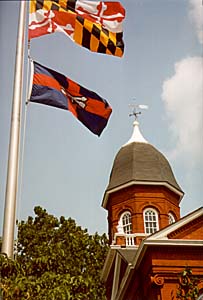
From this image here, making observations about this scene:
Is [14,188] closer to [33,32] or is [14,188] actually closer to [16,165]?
[16,165]

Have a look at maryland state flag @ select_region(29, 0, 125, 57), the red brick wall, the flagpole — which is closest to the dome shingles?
the red brick wall

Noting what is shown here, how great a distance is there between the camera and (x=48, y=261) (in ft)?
19.4

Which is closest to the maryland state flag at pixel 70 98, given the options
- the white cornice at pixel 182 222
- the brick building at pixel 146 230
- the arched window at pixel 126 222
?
the brick building at pixel 146 230

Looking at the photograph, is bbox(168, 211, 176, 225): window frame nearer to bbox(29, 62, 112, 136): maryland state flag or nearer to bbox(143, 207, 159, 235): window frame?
bbox(143, 207, 159, 235): window frame

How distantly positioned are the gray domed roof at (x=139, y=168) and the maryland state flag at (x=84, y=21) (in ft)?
50.7

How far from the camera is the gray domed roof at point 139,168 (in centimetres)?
2366

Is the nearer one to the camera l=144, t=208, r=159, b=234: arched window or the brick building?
the brick building

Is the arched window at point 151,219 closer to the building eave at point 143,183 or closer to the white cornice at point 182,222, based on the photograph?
the building eave at point 143,183

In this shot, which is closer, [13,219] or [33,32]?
[13,219]

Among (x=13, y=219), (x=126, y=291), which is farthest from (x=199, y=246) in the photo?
(x=13, y=219)

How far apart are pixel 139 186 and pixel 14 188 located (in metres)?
17.6

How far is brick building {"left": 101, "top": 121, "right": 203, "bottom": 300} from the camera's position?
15586 millimetres

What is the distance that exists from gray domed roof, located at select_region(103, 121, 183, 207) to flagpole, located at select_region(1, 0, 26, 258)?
16719 millimetres

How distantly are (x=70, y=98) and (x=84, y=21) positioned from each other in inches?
54.8
